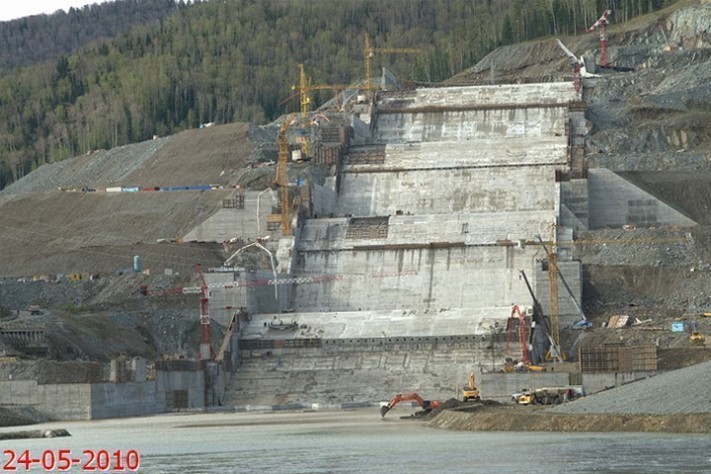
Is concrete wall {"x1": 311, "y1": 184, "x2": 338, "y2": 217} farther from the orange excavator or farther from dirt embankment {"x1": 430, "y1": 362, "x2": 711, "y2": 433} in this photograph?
dirt embankment {"x1": 430, "y1": 362, "x2": 711, "y2": 433}

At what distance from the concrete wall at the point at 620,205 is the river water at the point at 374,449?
6505cm

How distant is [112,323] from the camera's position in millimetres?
148875

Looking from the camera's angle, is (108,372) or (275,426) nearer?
(275,426)

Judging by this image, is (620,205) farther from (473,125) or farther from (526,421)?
(526,421)

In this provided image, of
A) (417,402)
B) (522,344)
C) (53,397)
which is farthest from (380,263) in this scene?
(53,397)

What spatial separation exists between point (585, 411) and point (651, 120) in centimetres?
10278

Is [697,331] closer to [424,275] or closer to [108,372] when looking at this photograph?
[424,275]

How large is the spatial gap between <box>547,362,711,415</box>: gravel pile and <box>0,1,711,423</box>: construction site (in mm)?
27404

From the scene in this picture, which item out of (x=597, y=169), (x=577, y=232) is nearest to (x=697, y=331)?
(x=577, y=232)

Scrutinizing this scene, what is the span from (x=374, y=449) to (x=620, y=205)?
93043 millimetres

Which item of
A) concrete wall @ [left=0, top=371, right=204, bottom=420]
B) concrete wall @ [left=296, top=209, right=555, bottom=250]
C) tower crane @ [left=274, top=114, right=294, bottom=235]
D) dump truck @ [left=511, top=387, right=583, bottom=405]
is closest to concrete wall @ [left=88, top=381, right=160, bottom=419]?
concrete wall @ [left=0, top=371, right=204, bottom=420]

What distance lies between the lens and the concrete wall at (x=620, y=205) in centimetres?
16700

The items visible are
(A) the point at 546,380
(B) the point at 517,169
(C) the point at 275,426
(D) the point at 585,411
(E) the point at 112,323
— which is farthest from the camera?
(B) the point at 517,169
